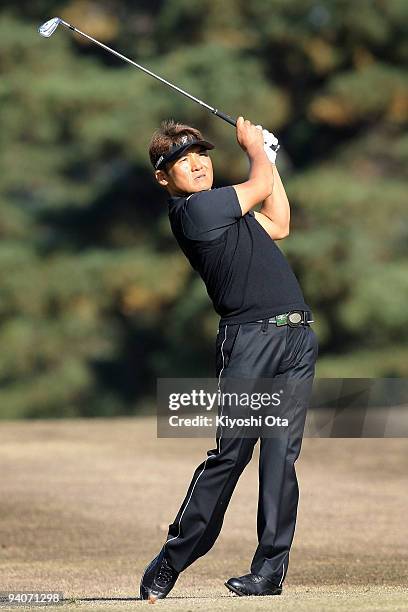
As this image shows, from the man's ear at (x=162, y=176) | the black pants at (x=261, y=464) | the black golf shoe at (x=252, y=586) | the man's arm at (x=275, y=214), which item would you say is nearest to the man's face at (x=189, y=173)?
the man's ear at (x=162, y=176)

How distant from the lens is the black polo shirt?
199 inches

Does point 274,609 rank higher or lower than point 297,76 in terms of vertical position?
lower

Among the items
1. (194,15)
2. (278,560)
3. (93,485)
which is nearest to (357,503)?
(93,485)

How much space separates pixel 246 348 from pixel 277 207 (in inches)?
26.2

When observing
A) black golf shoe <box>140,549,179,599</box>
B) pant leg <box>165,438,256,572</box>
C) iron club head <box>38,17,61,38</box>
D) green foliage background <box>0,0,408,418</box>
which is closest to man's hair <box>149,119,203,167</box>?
pant leg <box>165,438,256,572</box>

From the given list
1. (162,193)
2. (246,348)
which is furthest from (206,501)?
(162,193)

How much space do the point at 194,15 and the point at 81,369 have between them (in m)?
6.22

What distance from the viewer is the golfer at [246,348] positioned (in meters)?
5.11

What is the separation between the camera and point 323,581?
6660mm

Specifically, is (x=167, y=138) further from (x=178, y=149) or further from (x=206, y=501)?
(x=206, y=501)

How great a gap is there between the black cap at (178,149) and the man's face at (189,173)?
0.02m

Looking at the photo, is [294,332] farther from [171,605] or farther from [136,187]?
[136,187]

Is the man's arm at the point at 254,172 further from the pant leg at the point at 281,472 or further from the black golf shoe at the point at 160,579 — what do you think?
the black golf shoe at the point at 160,579

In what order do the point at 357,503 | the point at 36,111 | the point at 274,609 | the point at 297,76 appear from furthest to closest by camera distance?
the point at 297,76, the point at 36,111, the point at 357,503, the point at 274,609
